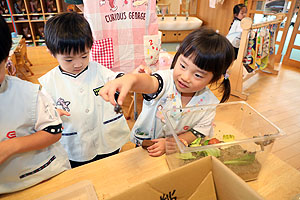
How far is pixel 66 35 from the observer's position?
0.79m

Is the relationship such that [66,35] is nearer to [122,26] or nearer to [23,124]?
[23,124]

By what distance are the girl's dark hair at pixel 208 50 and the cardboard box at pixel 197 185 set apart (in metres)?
0.34

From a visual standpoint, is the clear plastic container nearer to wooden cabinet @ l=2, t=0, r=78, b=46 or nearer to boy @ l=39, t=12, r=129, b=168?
boy @ l=39, t=12, r=129, b=168

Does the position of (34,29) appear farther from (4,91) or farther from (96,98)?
(4,91)

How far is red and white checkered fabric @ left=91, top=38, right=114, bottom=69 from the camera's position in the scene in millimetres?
1427

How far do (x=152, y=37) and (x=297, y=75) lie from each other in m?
3.13

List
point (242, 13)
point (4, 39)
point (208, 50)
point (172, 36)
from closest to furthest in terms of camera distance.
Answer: point (4, 39)
point (208, 50)
point (242, 13)
point (172, 36)

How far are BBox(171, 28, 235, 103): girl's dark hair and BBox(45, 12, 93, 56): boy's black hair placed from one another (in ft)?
1.32

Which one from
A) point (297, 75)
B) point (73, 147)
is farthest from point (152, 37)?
point (297, 75)

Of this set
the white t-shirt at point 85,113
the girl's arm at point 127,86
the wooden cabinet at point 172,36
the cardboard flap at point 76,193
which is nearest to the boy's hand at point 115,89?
the girl's arm at point 127,86

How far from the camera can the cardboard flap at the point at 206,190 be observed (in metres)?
0.50

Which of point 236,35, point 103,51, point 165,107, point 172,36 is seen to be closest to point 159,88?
point 165,107

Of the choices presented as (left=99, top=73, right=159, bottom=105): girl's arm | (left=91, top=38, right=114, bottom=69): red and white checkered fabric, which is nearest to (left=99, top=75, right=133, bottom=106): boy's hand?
(left=99, top=73, right=159, bottom=105): girl's arm

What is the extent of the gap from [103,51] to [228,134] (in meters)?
1.04
